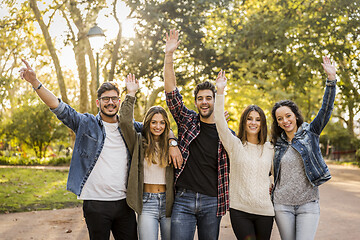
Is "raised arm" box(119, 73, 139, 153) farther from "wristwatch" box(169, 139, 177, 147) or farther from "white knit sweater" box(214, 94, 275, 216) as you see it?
"white knit sweater" box(214, 94, 275, 216)

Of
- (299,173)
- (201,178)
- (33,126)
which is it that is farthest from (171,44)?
(33,126)

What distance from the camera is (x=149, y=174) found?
3.98m

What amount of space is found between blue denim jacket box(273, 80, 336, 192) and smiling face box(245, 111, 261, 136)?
30 cm

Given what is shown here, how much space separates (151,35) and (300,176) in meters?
11.1

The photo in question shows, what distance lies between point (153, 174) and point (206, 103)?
3.04ft

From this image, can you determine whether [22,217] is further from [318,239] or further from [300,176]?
[300,176]

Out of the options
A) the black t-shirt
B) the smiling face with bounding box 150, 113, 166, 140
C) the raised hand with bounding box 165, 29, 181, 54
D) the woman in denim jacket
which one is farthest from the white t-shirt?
the woman in denim jacket

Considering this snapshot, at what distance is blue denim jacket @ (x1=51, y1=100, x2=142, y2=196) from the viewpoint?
3869 millimetres

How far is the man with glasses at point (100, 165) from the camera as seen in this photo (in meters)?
3.81

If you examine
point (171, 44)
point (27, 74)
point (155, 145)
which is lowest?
point (155, 145)

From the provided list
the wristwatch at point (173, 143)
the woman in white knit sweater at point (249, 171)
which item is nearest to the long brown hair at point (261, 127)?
the woman in white knit sweater at point (249, 171)

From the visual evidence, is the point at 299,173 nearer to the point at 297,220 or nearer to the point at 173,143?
the point at 297,220

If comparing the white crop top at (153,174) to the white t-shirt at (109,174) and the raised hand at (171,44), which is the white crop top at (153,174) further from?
the raised hand at (171,44)

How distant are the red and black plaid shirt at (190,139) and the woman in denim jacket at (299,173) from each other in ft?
1.65
